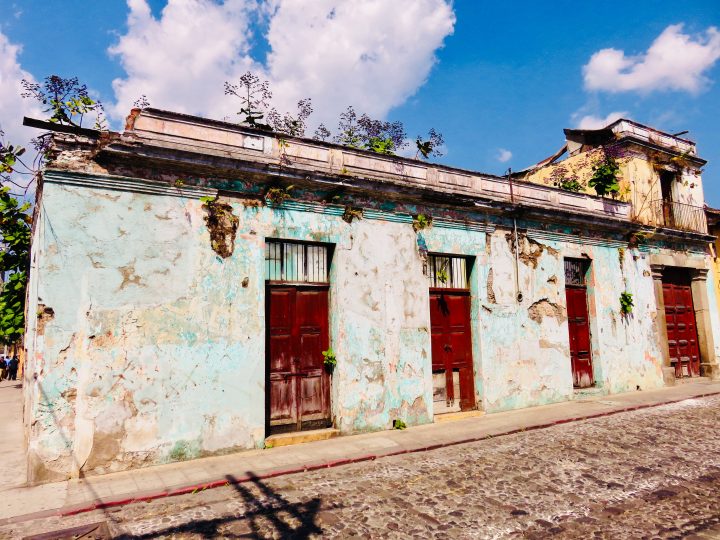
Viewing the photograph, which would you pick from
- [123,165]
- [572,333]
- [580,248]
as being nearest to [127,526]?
[123,165]

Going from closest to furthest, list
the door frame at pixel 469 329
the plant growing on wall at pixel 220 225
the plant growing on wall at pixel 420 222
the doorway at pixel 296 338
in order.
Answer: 1. the plant growing on wall at pixel 220 225
2. the doorway at pixel 296 338
3. the plant growing on wall at pixel 420 222
4. the door frame at pixel 469 329

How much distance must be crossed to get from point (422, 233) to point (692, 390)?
A: 27.5 feet

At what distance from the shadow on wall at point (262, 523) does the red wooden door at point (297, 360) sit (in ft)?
7.89

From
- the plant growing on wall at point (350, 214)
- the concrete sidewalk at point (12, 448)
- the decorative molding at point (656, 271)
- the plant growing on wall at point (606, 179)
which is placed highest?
the plant growing on wall at point (606, 179)

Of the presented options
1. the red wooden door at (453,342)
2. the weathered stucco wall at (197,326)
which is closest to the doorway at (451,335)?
the red wooden door at (453,342)

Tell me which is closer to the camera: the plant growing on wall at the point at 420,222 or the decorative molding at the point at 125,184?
the decorative molding at the point at 125,184

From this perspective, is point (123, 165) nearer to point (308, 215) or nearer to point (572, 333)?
point (308, 215)

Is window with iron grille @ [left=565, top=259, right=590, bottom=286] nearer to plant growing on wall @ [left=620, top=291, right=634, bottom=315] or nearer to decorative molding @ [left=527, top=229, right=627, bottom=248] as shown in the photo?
decorative molding @ [left=527, top=229, right=627, bottom=248]

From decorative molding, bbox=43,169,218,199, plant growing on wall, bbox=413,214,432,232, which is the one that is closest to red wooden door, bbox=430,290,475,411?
plant growing on wall, bbox=413,214,432,232

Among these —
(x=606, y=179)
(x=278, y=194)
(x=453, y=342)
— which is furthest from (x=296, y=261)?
(x=606, y=179)

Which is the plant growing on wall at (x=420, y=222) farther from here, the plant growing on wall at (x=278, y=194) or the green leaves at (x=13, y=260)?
the green leaves at (x=13, y=260)

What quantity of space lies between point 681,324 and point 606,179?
15.7ft

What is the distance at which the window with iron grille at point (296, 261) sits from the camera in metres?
7.39

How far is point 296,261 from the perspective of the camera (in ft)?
24.9
